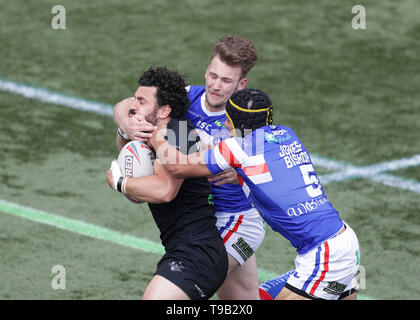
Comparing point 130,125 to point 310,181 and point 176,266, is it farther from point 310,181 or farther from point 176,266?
point 310,181

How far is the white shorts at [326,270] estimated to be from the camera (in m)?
5.56

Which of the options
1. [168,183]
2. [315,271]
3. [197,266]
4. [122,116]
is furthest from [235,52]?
[315,271]

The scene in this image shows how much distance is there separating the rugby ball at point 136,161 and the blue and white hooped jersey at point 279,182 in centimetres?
54

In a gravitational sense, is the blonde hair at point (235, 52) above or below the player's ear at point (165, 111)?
above

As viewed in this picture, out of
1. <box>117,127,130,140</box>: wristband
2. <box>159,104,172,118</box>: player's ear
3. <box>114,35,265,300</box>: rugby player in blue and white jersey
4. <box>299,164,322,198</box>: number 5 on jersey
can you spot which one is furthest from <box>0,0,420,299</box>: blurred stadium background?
<box>299,164,322,198</box>: number 5 on jersey

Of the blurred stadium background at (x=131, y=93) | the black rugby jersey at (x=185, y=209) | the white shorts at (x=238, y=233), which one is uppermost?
the black rugby jersey at (x=185, y=209)

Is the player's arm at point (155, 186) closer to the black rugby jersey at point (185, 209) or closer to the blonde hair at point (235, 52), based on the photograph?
the black rugby jersey at point (185, 209)

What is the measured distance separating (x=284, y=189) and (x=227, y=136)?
3.95ft

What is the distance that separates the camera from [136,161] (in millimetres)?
5848

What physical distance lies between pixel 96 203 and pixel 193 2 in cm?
689

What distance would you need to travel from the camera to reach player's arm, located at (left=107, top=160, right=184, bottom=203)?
18.4 ft

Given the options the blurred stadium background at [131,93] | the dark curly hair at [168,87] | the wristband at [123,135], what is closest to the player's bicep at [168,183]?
the dark curly hair at [168,87]

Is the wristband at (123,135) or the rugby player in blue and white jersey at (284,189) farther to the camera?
the wristband at (123,135)

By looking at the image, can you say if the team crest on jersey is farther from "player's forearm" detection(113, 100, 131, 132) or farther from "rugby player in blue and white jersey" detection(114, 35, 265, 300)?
"player's forearm" detection(113, 100, 131, 132)
